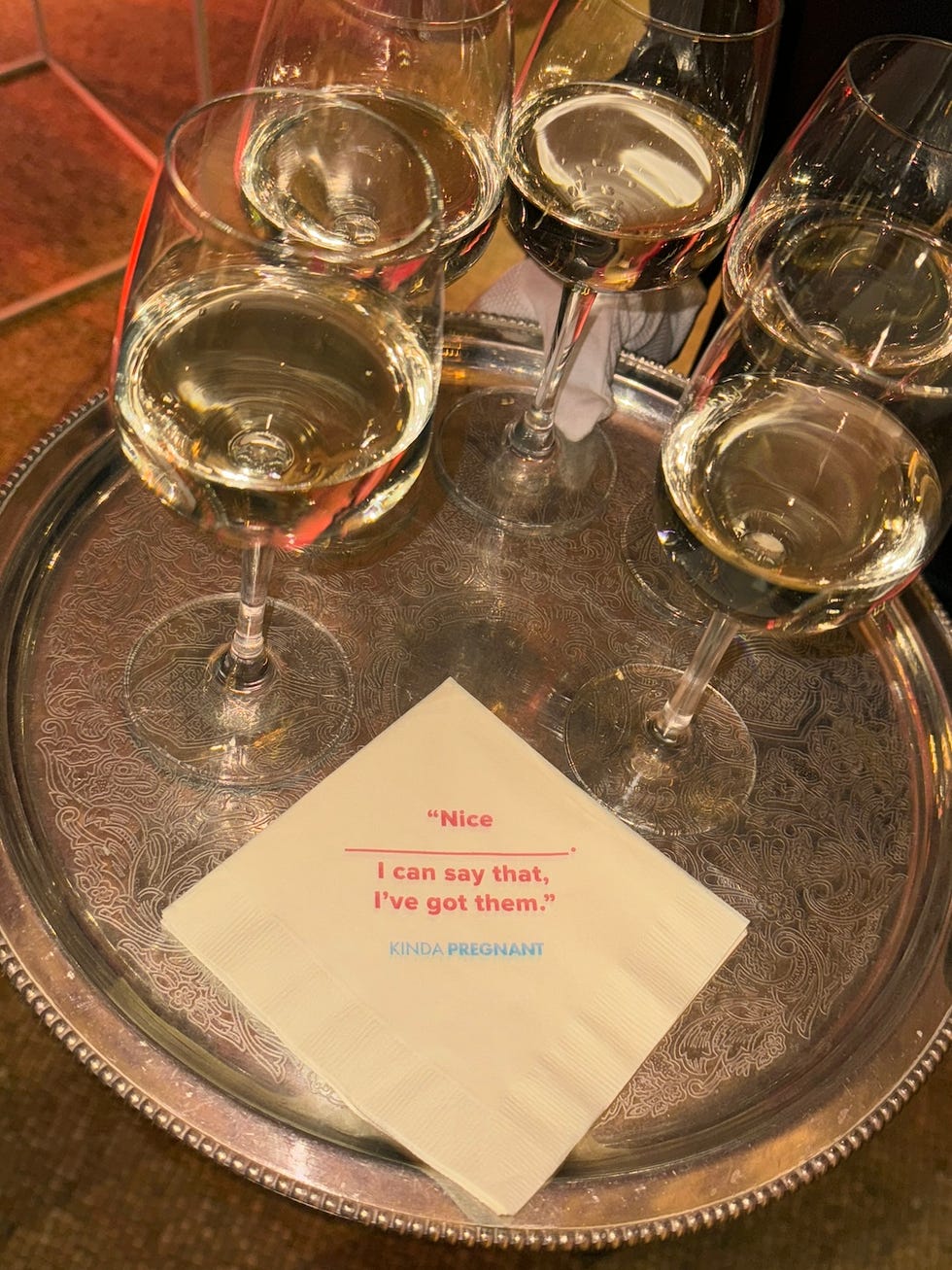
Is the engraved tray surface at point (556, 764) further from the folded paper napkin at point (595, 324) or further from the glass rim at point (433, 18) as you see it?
the glass rim at point (433, 18)

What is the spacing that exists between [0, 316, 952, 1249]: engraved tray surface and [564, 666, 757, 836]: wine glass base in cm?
1

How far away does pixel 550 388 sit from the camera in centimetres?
89

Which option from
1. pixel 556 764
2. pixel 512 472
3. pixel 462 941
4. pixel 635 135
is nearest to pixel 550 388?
pixel 512 472

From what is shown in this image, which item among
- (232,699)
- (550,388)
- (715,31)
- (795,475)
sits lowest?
(232,699)

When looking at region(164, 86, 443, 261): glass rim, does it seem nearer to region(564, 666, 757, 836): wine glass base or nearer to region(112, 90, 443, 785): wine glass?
region(112, 90, 443, 785): wine glass

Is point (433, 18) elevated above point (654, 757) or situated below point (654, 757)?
above

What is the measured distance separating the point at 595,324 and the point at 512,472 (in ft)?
0.49

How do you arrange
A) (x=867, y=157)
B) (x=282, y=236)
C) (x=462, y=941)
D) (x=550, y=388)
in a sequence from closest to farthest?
(x=282, y=236), (x=462, y=941), (x=867, y=157), (x=550, y=388)

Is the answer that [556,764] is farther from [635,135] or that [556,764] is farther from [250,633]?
[635,135]

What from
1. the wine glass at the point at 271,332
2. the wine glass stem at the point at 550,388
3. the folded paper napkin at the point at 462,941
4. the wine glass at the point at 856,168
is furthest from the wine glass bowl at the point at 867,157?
the folded paper napkin at the point at 462,941

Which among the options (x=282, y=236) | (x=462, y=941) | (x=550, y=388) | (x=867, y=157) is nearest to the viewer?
(x=282, y=236)

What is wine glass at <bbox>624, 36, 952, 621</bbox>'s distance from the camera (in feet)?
2.42

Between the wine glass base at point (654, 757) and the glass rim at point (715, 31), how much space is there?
1.25 ft

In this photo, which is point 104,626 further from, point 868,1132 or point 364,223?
point 868,1132
